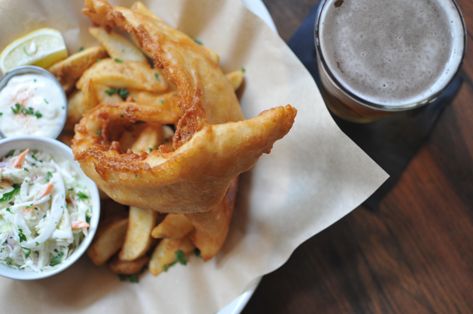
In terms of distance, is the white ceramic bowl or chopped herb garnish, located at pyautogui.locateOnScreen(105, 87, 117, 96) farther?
chopped herb garnish, located at pyautogui.locateOnScreen(105, 87, 117, 96)

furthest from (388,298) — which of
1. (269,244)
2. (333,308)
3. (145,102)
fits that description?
(145,102)

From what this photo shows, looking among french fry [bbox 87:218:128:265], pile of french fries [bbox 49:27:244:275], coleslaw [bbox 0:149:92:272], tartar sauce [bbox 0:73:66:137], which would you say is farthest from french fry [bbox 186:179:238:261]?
tartar sauce [bbox 0:73:66:137]

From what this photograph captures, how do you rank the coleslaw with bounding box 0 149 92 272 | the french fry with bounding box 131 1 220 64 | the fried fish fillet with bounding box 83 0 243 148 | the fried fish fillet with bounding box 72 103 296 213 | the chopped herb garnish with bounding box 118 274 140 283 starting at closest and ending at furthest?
the fried fish fillet with bounding box 72 103 296 213 < the fried fish fillet with bounding box 83 0 243 148 < the coleslaw with bounding box 0 149 92 272 < the french fry with bounding box 131 1 220 64 < the chopped herb garnish with bounding box 118 274 140 283

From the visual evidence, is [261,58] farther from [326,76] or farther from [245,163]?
[245,163]

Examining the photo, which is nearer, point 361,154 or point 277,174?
point 361,154

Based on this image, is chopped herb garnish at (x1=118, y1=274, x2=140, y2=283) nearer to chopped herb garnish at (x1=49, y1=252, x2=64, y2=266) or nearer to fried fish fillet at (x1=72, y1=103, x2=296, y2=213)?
chopped herb garnish at (x1=49, y1=252, x2=64, y2=266)

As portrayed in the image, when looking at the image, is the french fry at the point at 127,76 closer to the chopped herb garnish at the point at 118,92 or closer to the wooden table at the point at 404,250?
the chopped herb garnish at the point at 118,92
